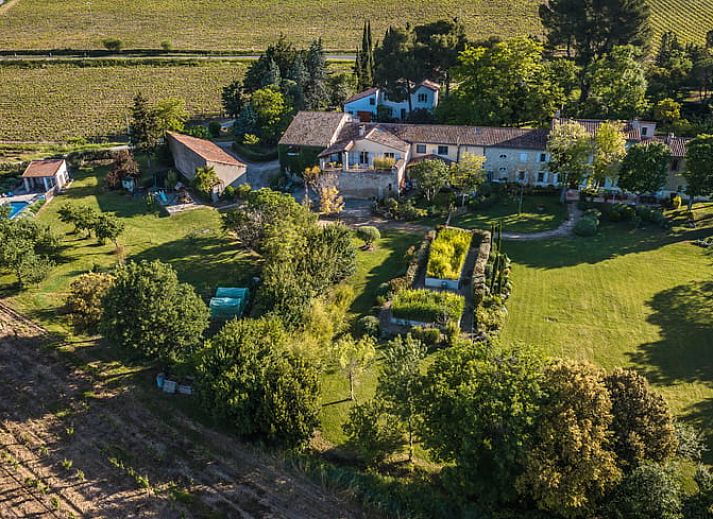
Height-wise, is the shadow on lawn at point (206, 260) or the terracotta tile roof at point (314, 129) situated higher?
the terracotta tile roof at point (314, 129)

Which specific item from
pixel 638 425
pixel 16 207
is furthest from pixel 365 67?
pixel 638 425

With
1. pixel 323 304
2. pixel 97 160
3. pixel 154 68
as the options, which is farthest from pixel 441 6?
pixel 323 304

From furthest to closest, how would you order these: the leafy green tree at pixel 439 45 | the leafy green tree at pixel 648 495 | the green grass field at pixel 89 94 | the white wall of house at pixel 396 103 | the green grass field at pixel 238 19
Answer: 1. the green grass field at pixel 238 19
2. the green grass field at pixel 89 94
3. the white wall of house at pixel 396 103
4. the leafy green tree at pixel 439 45
5. the leafy green tree at pixel 648 495

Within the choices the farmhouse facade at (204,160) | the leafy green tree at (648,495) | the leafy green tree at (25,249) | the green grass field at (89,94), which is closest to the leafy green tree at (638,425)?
the leafy green tree at (648,495)

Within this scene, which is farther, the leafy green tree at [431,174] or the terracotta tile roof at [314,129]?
the terracotta tile roof at [314,129]

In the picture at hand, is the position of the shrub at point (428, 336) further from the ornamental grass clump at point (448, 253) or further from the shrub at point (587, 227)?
the shrub at point (587, 227)

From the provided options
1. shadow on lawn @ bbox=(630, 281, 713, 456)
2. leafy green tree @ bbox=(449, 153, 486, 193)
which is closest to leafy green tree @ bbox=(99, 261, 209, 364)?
shadow on lawn @ bbox=(630, 281, 713, 456)
